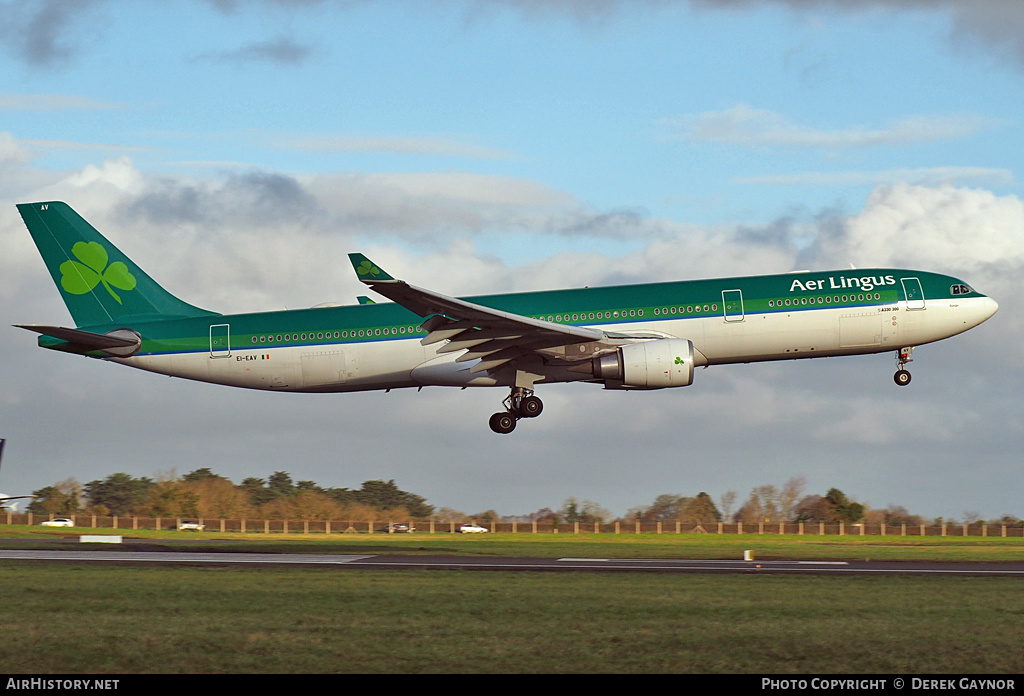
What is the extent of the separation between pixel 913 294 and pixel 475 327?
14.1 m

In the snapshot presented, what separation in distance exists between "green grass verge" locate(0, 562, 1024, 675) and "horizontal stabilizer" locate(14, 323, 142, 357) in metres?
13.7

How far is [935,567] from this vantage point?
27.9 metres

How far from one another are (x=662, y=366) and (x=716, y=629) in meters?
17.2

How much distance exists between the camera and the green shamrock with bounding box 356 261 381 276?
3125cm

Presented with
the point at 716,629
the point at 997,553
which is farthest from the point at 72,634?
the point at 997,553

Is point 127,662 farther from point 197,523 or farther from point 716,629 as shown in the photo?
point 197,523

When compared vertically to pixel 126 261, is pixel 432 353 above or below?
below

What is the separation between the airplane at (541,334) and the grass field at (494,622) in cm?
1095

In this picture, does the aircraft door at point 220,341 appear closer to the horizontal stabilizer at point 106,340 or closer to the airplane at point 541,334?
the airplane at point 541,334

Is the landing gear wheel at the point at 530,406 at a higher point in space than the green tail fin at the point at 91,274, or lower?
lower

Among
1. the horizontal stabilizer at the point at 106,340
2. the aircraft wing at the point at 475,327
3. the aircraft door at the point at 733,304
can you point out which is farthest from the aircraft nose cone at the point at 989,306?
the horizontal stabilizer at the point at 106,340

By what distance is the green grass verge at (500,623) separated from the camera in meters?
14.2

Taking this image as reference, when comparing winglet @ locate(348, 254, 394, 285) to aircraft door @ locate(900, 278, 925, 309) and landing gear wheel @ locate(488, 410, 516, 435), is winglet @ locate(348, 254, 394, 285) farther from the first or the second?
aircraft door @ locate(900, 278, 925, 309)

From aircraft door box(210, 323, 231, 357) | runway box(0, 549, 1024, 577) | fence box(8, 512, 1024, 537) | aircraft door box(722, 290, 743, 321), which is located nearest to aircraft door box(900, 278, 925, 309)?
aircraft door box(722, 290, 743, 321)
